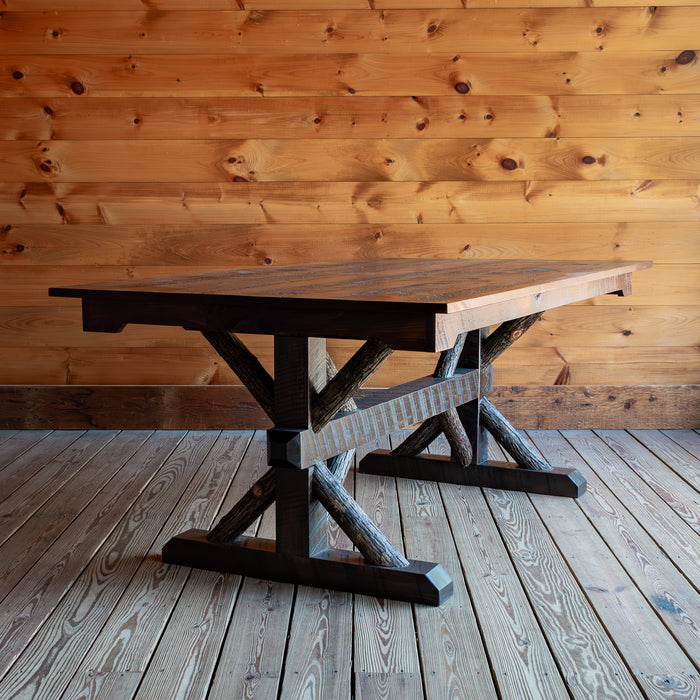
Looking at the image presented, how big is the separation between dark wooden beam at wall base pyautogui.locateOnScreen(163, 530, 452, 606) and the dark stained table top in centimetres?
62

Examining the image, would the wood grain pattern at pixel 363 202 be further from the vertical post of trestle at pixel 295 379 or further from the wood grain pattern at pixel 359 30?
the vertical post of trestle at pixel 295 379

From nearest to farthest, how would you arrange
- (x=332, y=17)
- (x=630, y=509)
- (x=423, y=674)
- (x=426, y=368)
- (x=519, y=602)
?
(x=423, y=674) → (x=519, y=602) → (x=630, y=509) → (x=332, y=17) → (x=426, y=368)

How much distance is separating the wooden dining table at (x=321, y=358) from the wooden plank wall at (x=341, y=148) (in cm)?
104

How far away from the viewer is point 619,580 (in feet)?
6.95

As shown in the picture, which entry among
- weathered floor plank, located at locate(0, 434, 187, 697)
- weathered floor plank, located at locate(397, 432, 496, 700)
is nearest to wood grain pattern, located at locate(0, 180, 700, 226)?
weathered floor plank, located at locate(0, 434, 187, 697)

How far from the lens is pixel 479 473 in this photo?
2910 millimetres

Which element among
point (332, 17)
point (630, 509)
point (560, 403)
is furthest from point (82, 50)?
point (630, 509)

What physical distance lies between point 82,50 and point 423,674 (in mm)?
2915

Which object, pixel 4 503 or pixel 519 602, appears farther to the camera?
pixel 4 503

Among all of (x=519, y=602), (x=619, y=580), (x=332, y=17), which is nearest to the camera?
(x=519, y=602)

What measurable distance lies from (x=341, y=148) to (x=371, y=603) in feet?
7.00

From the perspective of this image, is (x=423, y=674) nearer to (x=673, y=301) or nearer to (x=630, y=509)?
(x=630, y=509)

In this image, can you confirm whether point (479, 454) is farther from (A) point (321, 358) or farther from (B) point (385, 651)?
(B) point (385, 651)

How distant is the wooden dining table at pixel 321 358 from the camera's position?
5.58 ft
